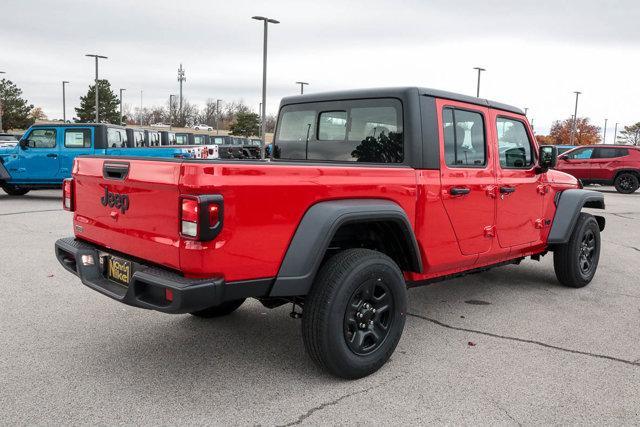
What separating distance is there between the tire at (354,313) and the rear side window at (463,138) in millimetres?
1104

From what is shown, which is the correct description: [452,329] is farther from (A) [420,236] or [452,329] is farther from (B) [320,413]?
(B) [320,413]

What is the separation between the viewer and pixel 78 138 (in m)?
13.6

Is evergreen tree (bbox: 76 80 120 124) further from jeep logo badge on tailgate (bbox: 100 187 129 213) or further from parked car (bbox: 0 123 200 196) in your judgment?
jeep logo badge on tailgate (bbox: 100 187 129 213)

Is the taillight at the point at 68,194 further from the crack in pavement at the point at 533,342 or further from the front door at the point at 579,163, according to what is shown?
the front door at the point at 579,163

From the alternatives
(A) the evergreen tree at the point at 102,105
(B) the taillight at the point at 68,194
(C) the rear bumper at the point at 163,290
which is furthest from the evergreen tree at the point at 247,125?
(C) the rear bumper at the point at 163,290

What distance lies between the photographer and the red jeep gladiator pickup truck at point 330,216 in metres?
2.80

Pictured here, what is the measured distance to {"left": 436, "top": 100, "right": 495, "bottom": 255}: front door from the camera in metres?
3.98

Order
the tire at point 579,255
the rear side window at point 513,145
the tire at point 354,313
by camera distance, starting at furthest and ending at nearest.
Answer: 1. the tire at point 579,255
2. the rear side window at point 513,145
3. the tire at point 354,313

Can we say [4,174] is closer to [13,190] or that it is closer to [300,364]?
[13,190]

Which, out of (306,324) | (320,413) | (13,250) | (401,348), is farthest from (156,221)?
(13,250)

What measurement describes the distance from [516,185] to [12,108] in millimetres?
71733

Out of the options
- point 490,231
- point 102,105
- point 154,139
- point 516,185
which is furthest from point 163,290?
point 102,105

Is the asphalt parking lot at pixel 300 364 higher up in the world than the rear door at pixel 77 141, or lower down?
lower down

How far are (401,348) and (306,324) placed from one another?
1.05 m
